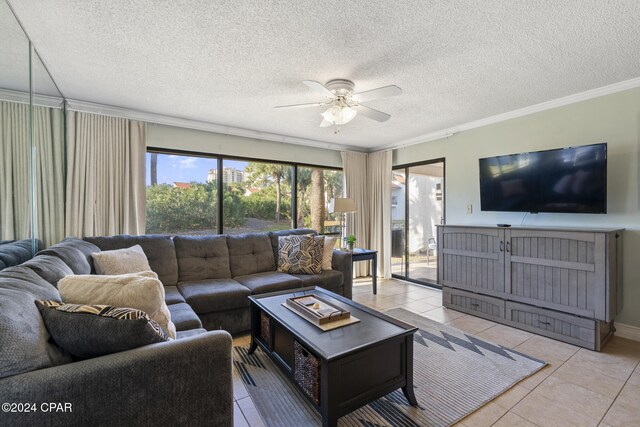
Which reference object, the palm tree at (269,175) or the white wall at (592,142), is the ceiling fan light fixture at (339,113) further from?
the white wall at (592,142)

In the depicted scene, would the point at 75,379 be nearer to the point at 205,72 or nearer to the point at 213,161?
the point at 205,72

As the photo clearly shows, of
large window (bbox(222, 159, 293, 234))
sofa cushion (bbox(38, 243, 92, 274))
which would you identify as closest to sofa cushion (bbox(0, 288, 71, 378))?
sofa cushion (bbox(38, 243, 92, 274))

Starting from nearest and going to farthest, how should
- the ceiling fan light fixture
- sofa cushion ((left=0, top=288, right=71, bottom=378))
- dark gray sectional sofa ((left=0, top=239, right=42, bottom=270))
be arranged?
sofa cushion ((left=0, top=288, right=71, bottom=378)) < dark gray sectional sofa ((left=0, top=239, right=42, bottom=270)) < the ceiling fan light fixture

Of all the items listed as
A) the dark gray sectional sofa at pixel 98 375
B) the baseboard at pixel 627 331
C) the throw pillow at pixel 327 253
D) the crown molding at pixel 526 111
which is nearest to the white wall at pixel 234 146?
the crown molding at pixel 526 111

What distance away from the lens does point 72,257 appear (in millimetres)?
1921

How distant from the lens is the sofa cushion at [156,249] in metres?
2.80

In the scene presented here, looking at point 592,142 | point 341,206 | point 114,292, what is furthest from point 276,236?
point 592,142

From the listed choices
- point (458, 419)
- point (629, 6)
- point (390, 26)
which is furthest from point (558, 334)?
point (390, 26)

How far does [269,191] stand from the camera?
4.43 meters

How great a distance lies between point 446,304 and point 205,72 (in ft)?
12.0

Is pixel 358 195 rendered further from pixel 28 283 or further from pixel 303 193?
pixel 28 283

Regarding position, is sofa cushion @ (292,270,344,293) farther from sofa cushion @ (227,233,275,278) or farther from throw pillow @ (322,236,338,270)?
sofa cushion @ (227,233,275,278)

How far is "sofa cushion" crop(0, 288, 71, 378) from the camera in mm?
838

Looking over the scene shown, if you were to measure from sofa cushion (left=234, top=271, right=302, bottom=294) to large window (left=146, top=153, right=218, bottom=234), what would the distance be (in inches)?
46.2
